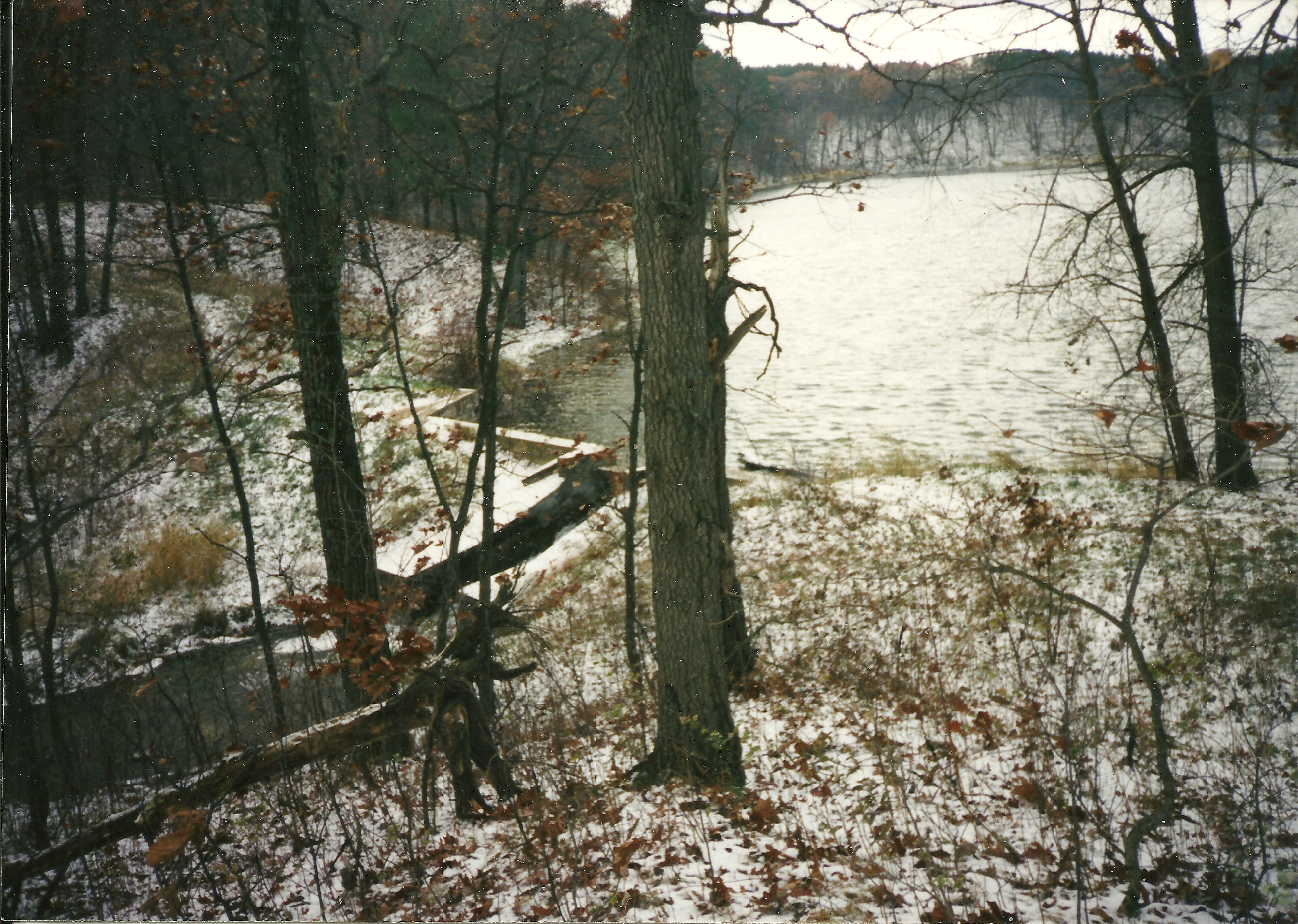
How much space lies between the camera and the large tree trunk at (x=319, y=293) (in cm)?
379

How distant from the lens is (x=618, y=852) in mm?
2766

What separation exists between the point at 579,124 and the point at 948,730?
157 inches

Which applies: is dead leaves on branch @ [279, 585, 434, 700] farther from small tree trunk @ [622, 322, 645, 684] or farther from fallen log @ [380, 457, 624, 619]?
small tree trunk @ [622, 322, 645, 684]

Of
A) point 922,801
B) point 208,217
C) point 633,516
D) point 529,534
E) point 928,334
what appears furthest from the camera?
point 529,534

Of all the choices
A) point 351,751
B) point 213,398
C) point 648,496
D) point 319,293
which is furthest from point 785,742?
point 319,293

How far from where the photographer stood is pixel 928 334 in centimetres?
475

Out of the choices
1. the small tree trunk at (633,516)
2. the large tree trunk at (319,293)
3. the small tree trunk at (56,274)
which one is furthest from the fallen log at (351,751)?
Answer: the small tree trunk at (56,274)

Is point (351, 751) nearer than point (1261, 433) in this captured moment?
No

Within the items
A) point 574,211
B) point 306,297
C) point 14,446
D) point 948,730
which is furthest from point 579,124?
point 948,730

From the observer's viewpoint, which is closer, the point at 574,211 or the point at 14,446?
the point at 14,446

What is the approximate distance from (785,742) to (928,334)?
2646 mm

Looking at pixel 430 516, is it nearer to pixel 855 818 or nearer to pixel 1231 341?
pixel 855 818

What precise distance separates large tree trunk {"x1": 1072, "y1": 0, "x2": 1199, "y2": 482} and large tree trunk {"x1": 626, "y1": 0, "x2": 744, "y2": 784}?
1.59m

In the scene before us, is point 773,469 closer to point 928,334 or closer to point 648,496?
point 928,334
